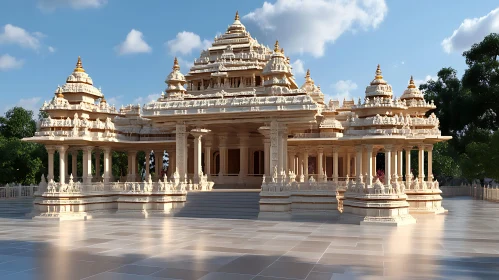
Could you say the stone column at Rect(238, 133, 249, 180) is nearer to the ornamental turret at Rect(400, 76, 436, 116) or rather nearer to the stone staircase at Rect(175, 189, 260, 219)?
the stone staircase at Rect(175, 189, 260, 219)

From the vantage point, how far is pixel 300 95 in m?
19.6

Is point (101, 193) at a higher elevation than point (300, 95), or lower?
lower

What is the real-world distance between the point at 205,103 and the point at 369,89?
24.6 ft

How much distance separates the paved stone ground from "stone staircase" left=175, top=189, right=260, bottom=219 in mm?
2409

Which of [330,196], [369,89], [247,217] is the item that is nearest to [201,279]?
[247,217]

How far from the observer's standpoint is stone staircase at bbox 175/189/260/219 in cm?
1863

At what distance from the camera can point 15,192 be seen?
102ft

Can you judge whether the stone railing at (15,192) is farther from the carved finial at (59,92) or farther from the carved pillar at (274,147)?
the carved pillar at (274,147)

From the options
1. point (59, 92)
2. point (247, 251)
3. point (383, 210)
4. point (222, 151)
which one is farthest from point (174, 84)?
point (247, 251)

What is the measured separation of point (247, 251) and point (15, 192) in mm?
26219

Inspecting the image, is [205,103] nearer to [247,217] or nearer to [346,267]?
[247,217]

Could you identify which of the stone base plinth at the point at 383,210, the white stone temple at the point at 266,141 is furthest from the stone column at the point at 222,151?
the stone base plinth at the point at 383,210

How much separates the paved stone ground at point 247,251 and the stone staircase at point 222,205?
2.41 metres

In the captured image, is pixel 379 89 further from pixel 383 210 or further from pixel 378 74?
pixel 383 210
